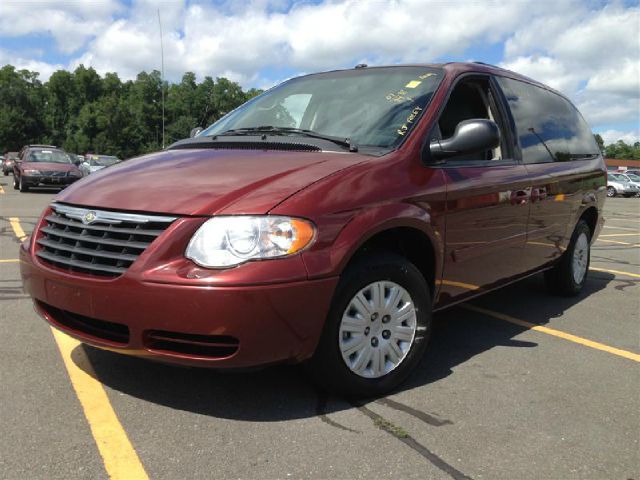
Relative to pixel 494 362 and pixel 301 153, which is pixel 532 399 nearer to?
pixel 494 362

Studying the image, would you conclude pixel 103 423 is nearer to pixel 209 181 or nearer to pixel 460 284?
pixel 209 181

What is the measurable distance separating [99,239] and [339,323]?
1196 millimetres

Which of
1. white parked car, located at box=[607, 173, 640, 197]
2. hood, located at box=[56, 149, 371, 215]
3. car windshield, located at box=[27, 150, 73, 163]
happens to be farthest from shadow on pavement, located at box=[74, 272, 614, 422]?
white parked car, located at box=[607, 173, 640, 197]

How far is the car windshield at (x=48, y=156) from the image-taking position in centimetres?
1917

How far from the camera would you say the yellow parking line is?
2.30m

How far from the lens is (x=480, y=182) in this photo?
3.71m

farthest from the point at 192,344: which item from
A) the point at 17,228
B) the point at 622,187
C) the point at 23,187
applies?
the point at 622,187

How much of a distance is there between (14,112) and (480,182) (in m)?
87.6

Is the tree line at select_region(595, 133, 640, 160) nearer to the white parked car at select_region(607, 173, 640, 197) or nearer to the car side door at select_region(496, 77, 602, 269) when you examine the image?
the white parked car at select_region(607, 173, 640, 197)

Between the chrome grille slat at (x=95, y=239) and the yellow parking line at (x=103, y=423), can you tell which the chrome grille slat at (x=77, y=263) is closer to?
the chrome grille slat at (x=95, y=239)

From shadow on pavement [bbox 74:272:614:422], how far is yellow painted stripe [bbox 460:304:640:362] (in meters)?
0.34

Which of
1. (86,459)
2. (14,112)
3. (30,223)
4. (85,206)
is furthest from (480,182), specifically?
(14,112)

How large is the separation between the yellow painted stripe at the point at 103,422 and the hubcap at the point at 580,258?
14.4 ft

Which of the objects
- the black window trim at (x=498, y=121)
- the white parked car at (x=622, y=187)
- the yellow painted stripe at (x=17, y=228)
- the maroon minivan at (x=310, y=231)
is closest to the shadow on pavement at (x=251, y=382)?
the maroon minivan at (x=310, y=231)
